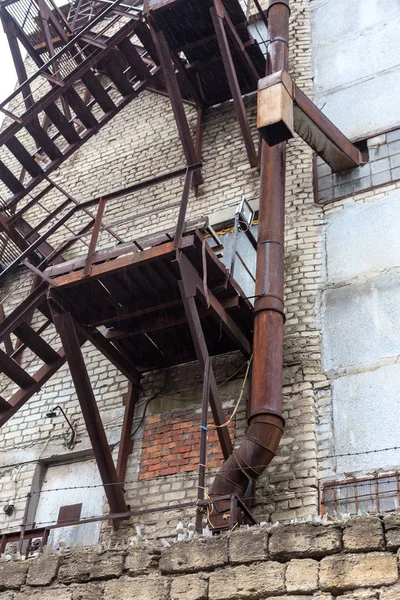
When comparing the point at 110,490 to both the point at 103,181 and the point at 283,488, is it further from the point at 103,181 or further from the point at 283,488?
the point at 103,181

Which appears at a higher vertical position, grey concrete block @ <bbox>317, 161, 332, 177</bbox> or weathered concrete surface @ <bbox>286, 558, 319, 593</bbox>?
grey concrete block @ <bbox>317, 161, 332, 177</bbox>

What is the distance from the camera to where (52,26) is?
11.0 metres

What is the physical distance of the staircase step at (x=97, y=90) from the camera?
33.6 feet

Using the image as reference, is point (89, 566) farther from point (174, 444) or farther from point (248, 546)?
point (174, 444)

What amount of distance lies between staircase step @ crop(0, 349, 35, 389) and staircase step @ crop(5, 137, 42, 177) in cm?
271

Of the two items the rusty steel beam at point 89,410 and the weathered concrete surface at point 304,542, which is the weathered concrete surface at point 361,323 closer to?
the rusty steel beam at point 89,410

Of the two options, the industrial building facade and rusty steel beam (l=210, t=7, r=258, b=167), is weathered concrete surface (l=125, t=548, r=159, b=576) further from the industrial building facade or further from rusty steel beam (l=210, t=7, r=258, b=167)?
rusty steel beam (l=210, t=7, r=258, b=167)

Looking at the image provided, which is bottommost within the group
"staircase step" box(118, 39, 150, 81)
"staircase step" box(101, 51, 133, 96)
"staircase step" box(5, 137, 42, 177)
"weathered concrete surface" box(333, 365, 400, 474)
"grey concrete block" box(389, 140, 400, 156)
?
"weathered concrete surface" box(333, 365, 400, 474)

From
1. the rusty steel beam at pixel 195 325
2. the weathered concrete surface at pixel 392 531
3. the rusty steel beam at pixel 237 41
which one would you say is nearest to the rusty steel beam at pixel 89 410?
the rusty steel beam at pixel 195 325

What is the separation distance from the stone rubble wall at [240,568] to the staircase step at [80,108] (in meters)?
6.17

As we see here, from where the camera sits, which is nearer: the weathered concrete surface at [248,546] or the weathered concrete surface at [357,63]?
the weathered concrete surface at [248,546]

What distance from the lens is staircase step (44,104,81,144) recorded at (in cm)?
992

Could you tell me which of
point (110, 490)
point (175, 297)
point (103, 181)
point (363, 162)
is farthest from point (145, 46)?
point (110, 490)

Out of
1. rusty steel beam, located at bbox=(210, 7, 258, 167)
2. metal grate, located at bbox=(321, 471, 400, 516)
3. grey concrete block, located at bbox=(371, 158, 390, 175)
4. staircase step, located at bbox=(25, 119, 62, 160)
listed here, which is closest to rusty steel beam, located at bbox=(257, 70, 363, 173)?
grey concrete block, located at bbox=(371, 158, 390, 175)
